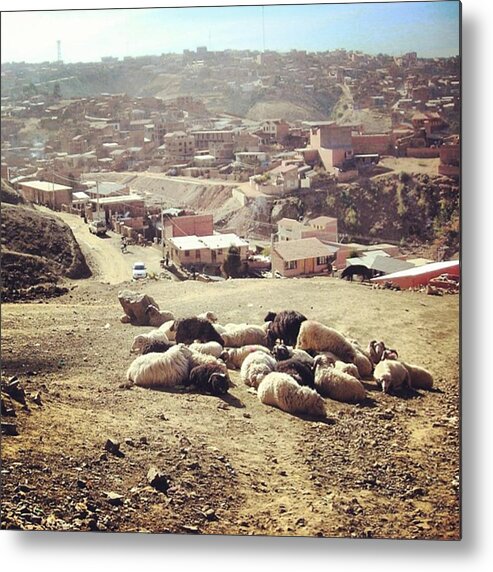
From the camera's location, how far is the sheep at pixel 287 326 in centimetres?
398

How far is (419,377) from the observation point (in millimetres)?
3869

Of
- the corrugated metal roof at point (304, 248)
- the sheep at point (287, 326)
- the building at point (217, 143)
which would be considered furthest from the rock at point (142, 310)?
the building at point (217, 143)

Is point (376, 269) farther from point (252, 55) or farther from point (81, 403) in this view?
point (81, 403)

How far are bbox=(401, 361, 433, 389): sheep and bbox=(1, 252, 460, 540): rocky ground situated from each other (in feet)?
0.08

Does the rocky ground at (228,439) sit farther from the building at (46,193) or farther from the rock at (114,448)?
the building at (46,193)

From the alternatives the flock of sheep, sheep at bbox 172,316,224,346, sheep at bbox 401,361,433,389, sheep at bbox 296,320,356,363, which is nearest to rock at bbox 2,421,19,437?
the flock of sheep

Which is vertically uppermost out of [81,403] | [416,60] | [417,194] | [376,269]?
[416,60]

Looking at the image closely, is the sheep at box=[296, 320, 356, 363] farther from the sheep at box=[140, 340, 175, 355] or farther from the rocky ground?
the sheep at box=[140, 340, 175, 355]

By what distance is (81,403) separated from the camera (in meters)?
3.97

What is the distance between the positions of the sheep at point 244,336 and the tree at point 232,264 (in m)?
0.22

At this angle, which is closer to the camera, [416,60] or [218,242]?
[416,60]

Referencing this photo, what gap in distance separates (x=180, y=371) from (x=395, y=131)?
126 cm

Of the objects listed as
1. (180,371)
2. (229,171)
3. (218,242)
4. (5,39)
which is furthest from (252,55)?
(180,371)

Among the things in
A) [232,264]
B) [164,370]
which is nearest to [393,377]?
[232,264]
